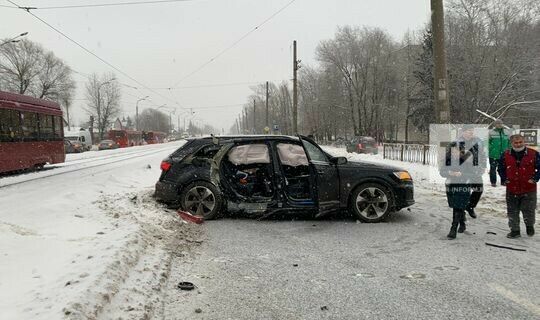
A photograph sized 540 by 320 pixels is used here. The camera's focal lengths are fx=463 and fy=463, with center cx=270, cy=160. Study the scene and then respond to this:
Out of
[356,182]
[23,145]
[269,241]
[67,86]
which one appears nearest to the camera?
[269,241]

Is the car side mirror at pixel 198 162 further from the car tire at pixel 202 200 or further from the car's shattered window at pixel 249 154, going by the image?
the car's shattered window at pixel 249 154

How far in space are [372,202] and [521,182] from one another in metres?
2.25

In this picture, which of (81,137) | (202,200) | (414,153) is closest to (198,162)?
(202,200)

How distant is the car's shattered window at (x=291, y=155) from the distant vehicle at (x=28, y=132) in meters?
11.4

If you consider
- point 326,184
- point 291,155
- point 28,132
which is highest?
point 28,132

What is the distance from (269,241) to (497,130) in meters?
8.76

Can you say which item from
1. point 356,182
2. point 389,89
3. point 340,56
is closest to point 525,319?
point 356,182

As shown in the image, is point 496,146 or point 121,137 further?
point 121,137

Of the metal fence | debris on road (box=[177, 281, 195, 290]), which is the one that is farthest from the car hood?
the metal fence

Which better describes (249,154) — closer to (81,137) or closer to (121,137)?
(81,137)

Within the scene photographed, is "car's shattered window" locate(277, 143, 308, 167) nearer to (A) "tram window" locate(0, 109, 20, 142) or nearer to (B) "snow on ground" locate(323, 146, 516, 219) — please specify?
(B) "snow on ground" locate(323, 146, 516, 219)

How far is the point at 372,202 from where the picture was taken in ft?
25.7

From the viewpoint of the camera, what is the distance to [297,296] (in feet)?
14.2

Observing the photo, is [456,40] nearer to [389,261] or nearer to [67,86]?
[389,261]
